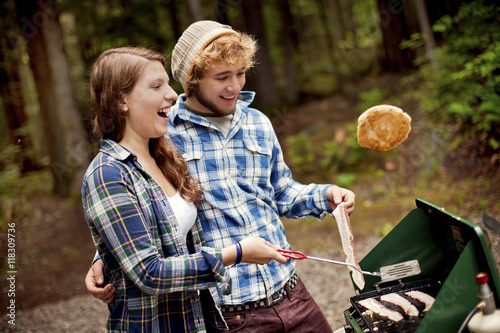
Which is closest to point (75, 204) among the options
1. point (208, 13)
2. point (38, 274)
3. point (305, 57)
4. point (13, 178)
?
point (38, 274)

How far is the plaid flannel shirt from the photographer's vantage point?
1.60 metres

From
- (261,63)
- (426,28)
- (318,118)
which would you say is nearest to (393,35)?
(318,118)

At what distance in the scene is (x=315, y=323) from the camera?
2258mm

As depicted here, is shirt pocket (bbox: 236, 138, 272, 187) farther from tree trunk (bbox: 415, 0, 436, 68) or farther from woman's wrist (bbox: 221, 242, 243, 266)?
tree trunk (bbox: 415, 0, 436, 68)

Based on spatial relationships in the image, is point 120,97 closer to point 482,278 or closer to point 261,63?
point 482,278

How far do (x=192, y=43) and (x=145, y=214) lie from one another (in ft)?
2.97

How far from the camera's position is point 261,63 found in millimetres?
12391

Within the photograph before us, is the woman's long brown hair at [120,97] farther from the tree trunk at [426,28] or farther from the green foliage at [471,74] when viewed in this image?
the tree trunk at [426,28]

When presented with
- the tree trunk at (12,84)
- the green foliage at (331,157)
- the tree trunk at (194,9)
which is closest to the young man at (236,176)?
the green foliage at (331,157)

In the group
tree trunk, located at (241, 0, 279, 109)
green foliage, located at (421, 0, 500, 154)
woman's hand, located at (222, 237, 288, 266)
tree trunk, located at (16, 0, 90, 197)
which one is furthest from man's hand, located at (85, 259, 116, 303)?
tree trunk, located at (241, 0, 279, 109)

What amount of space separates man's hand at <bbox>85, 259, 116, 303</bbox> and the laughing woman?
28 millimetres

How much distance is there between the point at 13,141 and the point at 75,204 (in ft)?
5.96

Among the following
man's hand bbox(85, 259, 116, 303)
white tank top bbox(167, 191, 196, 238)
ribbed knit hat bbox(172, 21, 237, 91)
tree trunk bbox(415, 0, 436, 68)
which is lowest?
man's hand bbox(85, 259, 116, 303)

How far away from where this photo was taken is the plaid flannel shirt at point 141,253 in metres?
1.60
